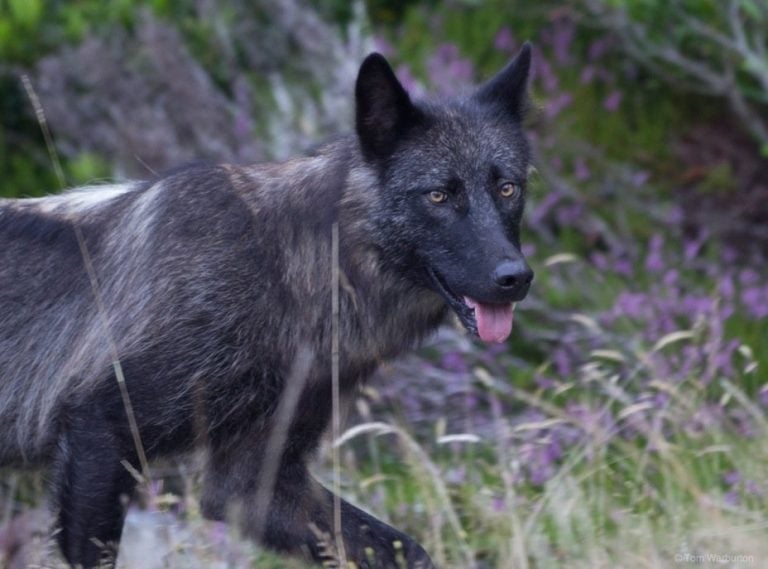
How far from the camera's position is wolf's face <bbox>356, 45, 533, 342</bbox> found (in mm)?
4180

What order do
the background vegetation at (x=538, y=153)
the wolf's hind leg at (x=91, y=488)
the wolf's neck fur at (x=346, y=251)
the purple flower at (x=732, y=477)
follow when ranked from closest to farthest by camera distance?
the wolf's hind leg at (x=91, y=488)
the wolf's neck fur at (x=346, y=251)
the purple flower at (x=732, y=477)
the background vegetation at (x=538, y=153)

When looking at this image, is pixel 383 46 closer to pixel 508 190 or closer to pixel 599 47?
pixel 599 47

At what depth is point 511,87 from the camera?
4703 mm

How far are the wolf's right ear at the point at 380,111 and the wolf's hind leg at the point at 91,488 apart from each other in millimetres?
1240

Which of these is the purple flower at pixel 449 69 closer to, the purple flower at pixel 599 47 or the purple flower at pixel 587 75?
the purple flower at pixel 587 75

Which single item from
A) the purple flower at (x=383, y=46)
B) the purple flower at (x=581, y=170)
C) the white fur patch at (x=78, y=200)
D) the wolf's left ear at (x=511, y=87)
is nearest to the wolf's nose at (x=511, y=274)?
the wolf's left ear at (x=511, y=87)

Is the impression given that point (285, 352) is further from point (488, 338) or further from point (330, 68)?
point (330, 68)

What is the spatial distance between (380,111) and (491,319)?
0.78 m

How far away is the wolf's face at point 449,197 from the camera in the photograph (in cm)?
418

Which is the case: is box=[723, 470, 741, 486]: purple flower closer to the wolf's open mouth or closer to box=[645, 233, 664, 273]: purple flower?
the wolf's open mouth

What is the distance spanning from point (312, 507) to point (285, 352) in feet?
1.70

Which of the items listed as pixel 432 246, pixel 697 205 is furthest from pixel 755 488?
pixel 697 205

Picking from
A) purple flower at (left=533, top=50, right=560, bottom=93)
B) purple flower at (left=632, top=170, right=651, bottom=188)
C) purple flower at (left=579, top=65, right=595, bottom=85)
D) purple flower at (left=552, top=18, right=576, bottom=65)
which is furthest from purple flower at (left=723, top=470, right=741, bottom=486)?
purple flower at (left=552, top=18, right=576, bottom=65)

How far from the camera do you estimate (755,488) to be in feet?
14.9
